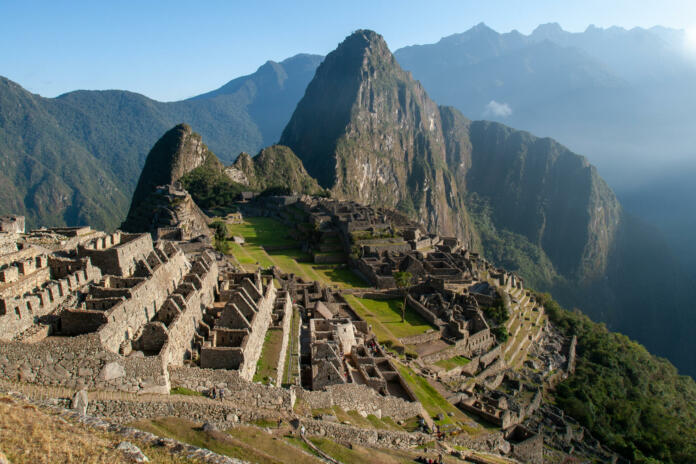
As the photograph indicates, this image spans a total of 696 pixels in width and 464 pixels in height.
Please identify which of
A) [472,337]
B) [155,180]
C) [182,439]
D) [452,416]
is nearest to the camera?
[182,439]


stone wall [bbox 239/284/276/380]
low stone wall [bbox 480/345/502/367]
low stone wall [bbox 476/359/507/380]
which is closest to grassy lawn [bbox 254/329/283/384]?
stone wall [bbox 239/284/276/380]

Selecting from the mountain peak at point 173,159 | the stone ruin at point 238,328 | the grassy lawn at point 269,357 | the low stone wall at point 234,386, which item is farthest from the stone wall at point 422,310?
the mountain peak at point 173,159

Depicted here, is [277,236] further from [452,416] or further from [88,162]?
[88,162]

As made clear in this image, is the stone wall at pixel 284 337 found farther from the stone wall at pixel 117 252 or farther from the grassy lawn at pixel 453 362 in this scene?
the grassy lawn at pixel 453 362

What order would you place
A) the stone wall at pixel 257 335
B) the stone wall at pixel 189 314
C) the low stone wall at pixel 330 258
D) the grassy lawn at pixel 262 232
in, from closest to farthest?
the stone wall at pixel 189 314
the stone wall at pixel 257 335
the low stone wall at pixel 330 258
the grassy lawn at pixel 262 232

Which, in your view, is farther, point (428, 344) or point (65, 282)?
point (428, 344)

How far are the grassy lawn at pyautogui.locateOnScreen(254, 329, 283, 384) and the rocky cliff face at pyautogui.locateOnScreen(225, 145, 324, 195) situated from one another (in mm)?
112079

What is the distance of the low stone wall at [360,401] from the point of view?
1900 cm

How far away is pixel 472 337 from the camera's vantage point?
39.8m

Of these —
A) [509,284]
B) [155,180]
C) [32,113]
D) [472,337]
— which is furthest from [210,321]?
[32,113]

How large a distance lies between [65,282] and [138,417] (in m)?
7.37

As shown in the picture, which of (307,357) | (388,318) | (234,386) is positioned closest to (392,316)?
(388,318)

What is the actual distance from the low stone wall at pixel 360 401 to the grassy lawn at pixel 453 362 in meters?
11.5

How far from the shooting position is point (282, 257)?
2181 inches
